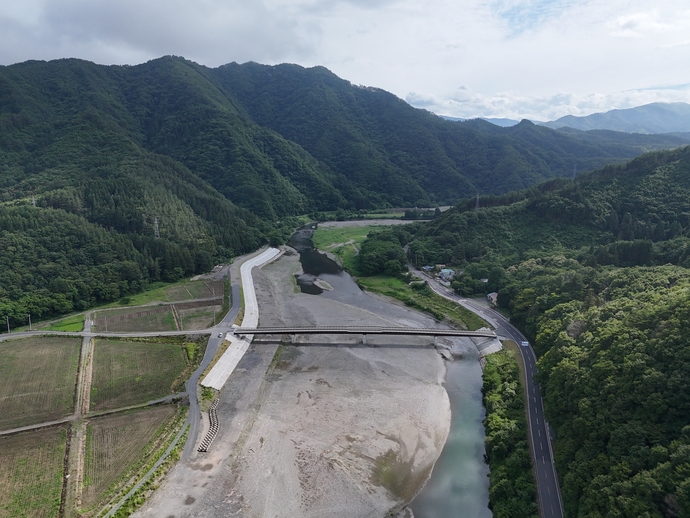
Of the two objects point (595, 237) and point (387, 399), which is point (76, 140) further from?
point (595, 237)

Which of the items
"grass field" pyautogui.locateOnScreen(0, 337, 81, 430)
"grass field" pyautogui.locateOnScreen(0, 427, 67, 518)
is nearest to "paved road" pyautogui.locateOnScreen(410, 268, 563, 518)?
"grass field" pyautogui.locateOnScreen(0, 427, 67, 518)

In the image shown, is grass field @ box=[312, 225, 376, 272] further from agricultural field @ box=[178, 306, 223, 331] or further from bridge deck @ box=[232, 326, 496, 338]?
bridge deck @ box=[232, 326, 496, 338]

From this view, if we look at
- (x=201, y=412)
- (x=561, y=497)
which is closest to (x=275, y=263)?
(x=201, y=412)

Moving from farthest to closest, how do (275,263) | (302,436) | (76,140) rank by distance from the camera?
(76,140) < (275,263) < (302,436)

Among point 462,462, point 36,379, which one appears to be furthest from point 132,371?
point 462,462

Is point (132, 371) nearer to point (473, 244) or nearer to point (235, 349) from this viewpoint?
point (235, 349)

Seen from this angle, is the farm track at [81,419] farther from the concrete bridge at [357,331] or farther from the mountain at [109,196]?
the mountain at [109,196]
